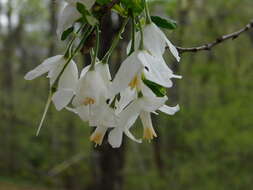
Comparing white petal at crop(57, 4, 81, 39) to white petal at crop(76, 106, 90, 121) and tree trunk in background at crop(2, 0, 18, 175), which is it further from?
tree trunk in background at crop(2, 0, 18, 175)

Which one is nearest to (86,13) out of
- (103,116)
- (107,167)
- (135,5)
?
(135,5)

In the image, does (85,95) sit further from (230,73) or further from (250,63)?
(250,63)

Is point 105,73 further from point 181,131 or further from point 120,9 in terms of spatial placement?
point 181,131

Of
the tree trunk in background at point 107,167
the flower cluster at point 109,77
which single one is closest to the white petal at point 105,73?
the flower cluster at point 109,77

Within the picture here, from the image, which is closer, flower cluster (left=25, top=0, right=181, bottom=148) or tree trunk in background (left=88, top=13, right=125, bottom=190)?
flower cluster (left=25, top=0, right=181, bottom=148)

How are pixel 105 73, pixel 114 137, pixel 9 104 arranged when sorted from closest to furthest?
pixel 105 73
pixel 114 137
pixel 9 104

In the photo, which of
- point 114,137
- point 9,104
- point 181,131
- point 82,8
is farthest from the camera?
point 9,104

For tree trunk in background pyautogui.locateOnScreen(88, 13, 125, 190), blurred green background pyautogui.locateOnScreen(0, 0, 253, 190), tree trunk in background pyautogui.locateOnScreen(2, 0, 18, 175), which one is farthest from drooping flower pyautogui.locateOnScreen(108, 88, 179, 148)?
tree trunk in background pyautogui.locateOnScreen(2, 0, 18, 175)

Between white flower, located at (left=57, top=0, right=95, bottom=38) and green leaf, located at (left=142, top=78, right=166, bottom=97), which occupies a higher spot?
white flower, located at (left=57, top=0, right=95, bottom=38)
